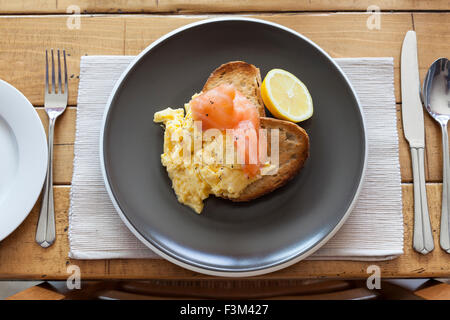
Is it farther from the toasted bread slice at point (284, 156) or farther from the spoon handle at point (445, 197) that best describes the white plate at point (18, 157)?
the spoon handle at point (445, 197)

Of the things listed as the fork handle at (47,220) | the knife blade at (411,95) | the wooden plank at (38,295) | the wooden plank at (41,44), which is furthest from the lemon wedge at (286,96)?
the wooden plank at (38,295)

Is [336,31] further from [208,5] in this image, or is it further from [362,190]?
[362,190]

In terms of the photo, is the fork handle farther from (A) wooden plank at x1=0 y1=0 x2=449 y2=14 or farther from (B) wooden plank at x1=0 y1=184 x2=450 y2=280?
(A) wooden plank at x1=0 y1=0 x2=449 y2=14

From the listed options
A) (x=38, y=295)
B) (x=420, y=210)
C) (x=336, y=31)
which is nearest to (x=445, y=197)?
(x=420, y=210)

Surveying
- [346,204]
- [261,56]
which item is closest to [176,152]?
[261,56]

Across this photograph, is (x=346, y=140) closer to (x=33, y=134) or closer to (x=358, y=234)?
(x=358, y=234)

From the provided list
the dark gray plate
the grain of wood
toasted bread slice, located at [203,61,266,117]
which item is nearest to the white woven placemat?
the grain of wood
